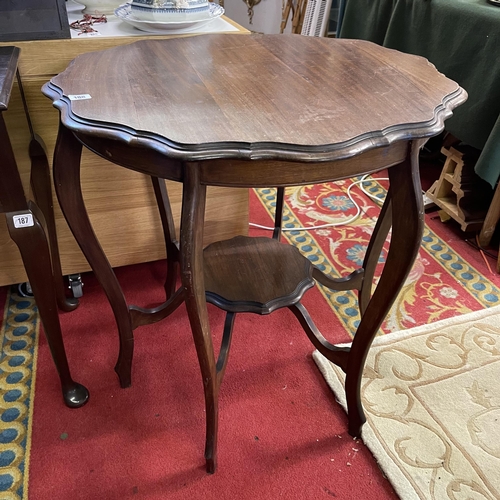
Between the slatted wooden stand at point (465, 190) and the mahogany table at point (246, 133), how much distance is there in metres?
0.64

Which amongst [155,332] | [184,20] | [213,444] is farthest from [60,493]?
[184,20]

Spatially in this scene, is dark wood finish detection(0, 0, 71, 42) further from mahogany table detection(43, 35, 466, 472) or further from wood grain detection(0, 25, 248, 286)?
mahogany table detection(43, 35, 466, 472)

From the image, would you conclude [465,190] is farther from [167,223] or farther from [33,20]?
[33,20]

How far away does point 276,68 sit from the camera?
793mm

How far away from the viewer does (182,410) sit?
0.97m

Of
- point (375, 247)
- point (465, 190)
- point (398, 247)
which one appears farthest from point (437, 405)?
point (465, 190)

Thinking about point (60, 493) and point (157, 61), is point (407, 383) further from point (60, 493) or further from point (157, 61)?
point (157, 61)

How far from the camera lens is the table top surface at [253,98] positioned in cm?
56

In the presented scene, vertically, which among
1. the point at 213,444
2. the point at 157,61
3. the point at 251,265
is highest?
the point at 157,61

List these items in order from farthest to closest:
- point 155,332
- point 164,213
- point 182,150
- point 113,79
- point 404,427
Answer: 1. point 155,332
2. point 164,213
3. point 404,427
4. point 113,79
5. point 182,150

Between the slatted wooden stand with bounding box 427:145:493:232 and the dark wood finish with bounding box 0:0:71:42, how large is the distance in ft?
3.84

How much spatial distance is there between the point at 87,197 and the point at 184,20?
17.4 inches

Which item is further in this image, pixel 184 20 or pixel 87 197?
pixel 87 197

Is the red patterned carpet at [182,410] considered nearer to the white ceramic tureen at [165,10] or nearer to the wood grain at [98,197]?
the wood grain at [98,197]
